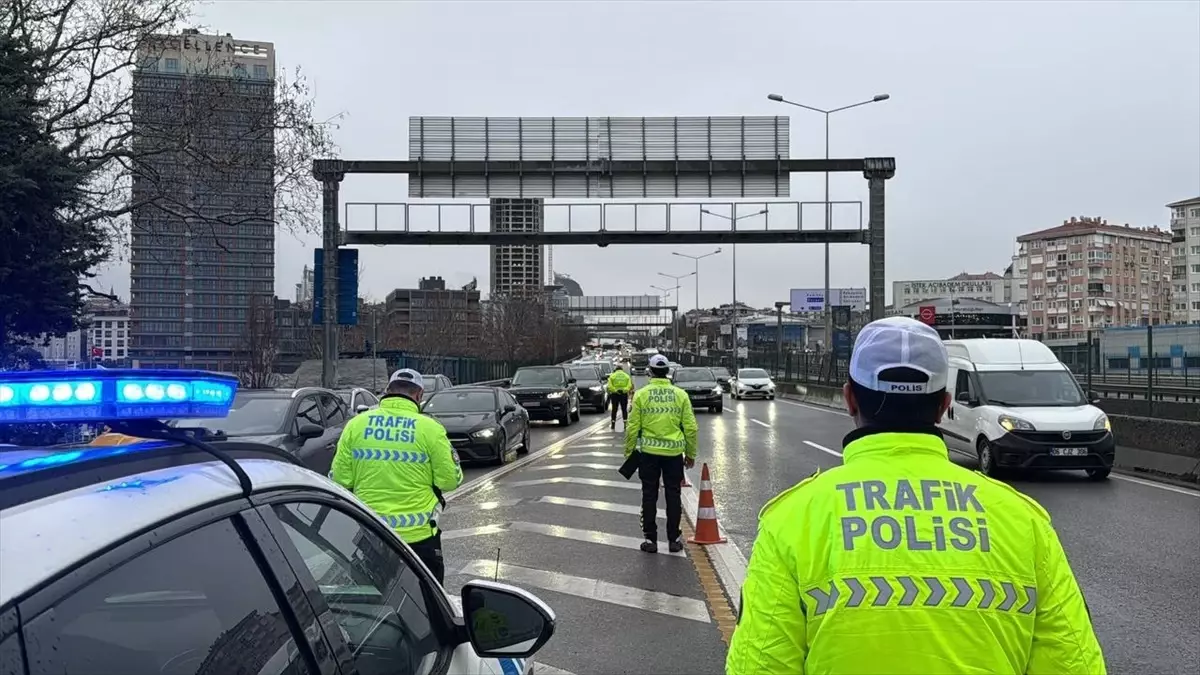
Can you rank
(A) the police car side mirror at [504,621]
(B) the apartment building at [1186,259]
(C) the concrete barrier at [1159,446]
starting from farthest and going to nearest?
(B) the apartment building at [1186,259] < (C) the concrete barrier at [1159,446] < (A) the police car side mirror at [504,621]

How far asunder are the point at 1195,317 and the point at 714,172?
108 meters

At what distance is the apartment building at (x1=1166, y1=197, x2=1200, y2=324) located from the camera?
112 meters

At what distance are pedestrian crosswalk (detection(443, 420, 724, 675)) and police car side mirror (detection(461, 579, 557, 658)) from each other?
9.88ft

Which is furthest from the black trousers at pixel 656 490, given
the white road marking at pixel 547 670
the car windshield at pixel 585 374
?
the car windshield at pixel 585 374

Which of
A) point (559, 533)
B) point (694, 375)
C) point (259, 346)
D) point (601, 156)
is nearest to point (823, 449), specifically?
point (559, 533)

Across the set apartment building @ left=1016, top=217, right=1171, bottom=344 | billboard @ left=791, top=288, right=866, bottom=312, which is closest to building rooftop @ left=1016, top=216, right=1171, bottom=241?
Result: apartment building @ left=1016, top=217, right=1171, bottom=344

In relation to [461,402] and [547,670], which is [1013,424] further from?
[547,670]

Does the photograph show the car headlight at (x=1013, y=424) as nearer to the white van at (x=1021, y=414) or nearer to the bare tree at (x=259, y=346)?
the white van at (x=1021, y=414)

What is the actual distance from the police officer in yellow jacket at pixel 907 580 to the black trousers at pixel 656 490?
23.0 feet

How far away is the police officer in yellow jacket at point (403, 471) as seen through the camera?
210 inches

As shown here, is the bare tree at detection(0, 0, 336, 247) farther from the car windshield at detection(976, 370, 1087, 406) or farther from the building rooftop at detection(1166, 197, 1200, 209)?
the building rooftop at detection(1166, 197, 1200, 209)

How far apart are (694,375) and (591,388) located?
154 inches

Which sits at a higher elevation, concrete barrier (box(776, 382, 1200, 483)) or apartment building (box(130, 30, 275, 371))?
apartment building (box(130, 30, 275, 371))

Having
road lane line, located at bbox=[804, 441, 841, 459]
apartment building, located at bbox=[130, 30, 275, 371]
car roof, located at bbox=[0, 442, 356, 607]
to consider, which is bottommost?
road lane line, located at bbox=[804, 441, 841, 459]
